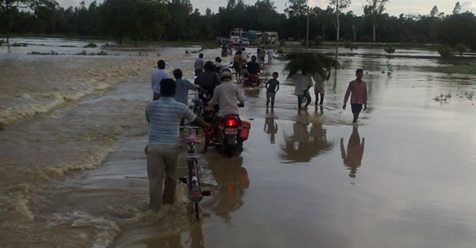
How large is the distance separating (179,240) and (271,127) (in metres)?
8.00

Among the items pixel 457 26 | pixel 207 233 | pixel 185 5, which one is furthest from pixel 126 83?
pixel 185 5

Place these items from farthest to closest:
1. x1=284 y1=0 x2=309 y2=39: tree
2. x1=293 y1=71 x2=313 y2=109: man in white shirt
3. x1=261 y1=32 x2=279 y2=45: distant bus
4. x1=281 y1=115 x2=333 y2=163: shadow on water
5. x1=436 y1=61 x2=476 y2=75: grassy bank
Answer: x1=284 y1=0 x2=309 y2=39: tree → x1=261 y1=32 x2=279 y2=45: distant bus → x1=436 y1=61 x2=476 y2=75: grassy bank → x1=293 y1=71 x2=313 y2=109: man in white shirt → x1=281 y1=115 x2=333 y2=163: shadow on water

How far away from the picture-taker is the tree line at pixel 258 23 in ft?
310

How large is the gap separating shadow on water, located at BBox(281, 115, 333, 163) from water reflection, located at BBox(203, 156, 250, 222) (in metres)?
1.16

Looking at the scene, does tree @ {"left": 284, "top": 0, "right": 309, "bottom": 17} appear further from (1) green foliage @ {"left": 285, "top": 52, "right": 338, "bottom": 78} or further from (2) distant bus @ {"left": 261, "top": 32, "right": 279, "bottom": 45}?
(1) green foliage @ {"left": 285, "top": 52, "right": 338, "bottom": 78}

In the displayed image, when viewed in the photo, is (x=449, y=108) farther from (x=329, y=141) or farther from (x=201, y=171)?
(x=201, y=171)

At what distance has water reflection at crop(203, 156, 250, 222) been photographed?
7.20 m

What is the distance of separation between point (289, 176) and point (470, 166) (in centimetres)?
354

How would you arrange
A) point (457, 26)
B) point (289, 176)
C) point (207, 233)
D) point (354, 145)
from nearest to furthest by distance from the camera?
point (207, 233) < point (289, 176) < point (354, 145) < point (457, 26)

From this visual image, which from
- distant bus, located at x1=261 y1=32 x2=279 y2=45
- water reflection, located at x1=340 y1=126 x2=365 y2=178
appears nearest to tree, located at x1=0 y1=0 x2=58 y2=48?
distant bus, located at x1=261 y1=32 x2=279 y2=45

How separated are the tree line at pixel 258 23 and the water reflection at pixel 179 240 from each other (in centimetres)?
7720

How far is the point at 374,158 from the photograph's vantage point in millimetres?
10492

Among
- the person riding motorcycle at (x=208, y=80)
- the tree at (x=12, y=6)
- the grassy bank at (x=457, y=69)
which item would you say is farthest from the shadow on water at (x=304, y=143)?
the tree at (x=12, y=6)

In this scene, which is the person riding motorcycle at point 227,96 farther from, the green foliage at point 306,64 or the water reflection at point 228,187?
the green foliage at point 306,64
